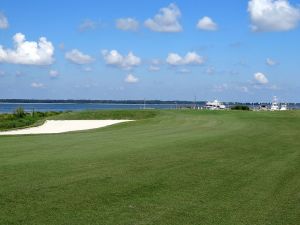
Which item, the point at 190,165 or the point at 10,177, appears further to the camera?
the point at 190,165

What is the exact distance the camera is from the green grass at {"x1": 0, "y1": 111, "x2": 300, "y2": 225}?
869 cm

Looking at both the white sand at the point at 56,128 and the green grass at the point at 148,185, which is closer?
the green grass at the point at 148,185

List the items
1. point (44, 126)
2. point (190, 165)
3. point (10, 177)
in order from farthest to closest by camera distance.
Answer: point (44, 126) → point (190, 165) → point (10, 177)

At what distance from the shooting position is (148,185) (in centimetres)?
1114

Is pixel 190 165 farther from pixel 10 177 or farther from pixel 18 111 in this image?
pixel 18 111

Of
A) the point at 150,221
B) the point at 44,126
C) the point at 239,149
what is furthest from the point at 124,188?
the point at 44,126

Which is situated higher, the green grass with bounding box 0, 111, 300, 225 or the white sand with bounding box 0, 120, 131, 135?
the green grass with bounding box 0, 111, 300, 225

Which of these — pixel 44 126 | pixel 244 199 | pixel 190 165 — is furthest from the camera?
pixel 44 126

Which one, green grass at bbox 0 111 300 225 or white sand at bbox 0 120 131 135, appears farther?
white sand at bbox 0 120 131 135

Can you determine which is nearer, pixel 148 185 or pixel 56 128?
pixel 148 185

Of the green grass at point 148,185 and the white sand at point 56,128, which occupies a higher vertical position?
the green grass at point 148,185

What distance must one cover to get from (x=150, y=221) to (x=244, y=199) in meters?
2.84

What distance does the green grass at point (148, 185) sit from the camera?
28.5 feet

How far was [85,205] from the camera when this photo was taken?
9.12 metres
